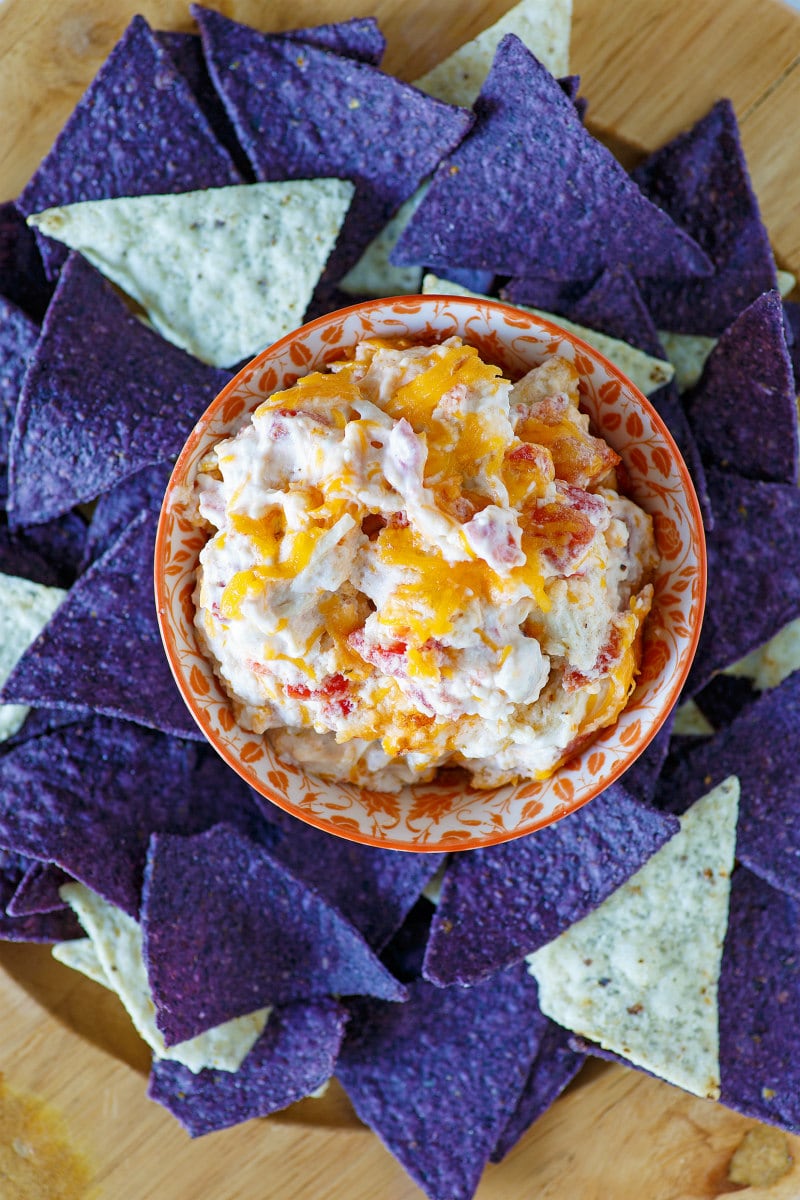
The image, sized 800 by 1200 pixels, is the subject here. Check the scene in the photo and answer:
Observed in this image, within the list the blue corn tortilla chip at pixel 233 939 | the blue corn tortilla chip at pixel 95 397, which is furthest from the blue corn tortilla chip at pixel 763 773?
the blue corn tortilla chip at pixel 95 397

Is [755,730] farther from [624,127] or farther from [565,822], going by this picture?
[624,127]

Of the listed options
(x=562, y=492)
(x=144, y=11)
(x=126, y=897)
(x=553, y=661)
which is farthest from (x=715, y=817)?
(x=144, y=11)

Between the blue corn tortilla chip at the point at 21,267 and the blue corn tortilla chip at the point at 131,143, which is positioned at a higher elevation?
the blue corn tortilla chip at the point at 131,143

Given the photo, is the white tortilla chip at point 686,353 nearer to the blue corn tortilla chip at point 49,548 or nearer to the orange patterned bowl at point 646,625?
Answer: the orange patterned bowl at point 646,625

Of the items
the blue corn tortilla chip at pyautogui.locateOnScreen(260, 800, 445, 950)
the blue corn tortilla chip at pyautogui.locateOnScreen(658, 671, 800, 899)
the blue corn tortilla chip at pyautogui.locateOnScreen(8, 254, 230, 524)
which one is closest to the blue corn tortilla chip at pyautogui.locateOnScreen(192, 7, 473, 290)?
the blue corn tortilla chip at pyautogui.locateOnScreen(8, 254, 230, 524)

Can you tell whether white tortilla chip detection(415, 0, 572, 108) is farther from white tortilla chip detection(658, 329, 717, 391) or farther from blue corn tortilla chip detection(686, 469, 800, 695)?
blue corn tortilla chip detection(686, 469, 800, 695)

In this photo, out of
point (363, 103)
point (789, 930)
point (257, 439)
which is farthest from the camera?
point (789, 930)
